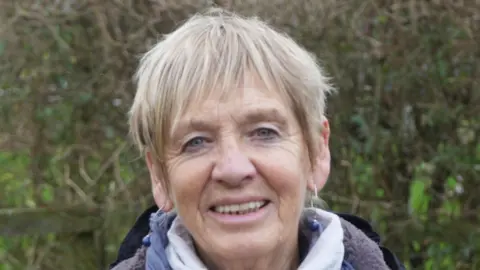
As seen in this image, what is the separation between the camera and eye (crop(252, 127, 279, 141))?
2.12m

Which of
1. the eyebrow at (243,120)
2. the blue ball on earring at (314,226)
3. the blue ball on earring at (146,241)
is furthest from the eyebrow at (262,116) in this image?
the blue ball on earring at (146,241)

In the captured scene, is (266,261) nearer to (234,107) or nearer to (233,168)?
(233,168)

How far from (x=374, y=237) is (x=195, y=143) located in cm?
93

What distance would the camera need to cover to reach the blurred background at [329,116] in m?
4.08

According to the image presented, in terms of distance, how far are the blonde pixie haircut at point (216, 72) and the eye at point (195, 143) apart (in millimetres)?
79

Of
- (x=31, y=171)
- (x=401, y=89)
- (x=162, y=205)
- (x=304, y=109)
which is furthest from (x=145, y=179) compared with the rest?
(x=304, y=109)

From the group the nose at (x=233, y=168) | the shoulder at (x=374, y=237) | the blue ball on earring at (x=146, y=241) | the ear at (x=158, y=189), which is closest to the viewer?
the nose at (x=233, y=168)

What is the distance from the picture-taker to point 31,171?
4.24m

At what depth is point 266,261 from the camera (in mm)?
2287

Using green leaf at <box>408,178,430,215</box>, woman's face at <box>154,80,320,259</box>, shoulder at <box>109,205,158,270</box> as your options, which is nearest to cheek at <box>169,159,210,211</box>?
woman's face at <box>154,80,320,259</box>

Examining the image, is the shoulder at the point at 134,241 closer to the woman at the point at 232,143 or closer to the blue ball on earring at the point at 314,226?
the woman at the point at 232,143

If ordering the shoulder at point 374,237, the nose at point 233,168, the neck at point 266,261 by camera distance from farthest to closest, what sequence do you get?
the shoulder at point 374,237 → the neck at point 266,261 → the nose at point 233,168

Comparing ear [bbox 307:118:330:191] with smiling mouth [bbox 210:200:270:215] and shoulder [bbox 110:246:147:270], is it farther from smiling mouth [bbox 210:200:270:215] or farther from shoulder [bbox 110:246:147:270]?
shoulder [bbox 110:246:147:270]

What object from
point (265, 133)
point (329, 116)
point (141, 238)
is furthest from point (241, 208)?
point (329, 116)
